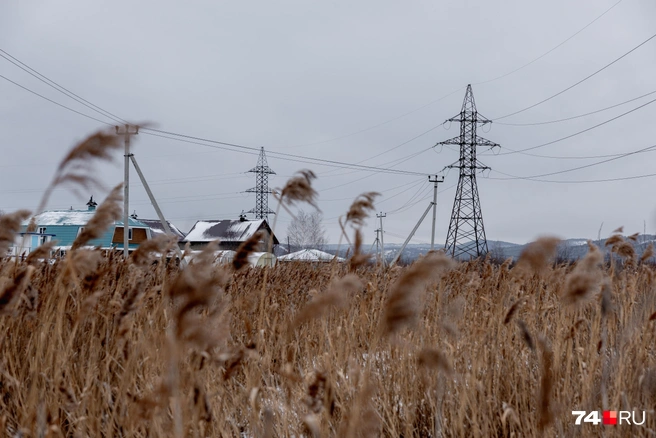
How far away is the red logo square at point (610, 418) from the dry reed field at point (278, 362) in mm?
43

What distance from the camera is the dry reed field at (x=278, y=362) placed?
4.56 feet

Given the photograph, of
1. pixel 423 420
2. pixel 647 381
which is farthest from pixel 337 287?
pixel 423 420

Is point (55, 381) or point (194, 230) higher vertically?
point (194, 230)

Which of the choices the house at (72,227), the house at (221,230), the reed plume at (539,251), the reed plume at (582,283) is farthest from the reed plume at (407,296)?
the house at (72,227)

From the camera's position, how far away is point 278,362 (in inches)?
137

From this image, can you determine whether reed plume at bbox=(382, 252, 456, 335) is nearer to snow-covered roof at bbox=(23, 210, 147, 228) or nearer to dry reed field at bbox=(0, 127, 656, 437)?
dry reed field at bbox=(0, 127, 656, 437)

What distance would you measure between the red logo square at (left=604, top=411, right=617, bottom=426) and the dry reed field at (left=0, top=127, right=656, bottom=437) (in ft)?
0.14

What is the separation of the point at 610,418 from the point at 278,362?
1.98 metres

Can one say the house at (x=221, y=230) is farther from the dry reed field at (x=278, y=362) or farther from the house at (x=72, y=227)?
the dry reed field at (x=278, y=362)

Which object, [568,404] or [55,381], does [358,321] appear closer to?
[568,404]

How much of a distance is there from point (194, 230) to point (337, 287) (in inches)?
1796

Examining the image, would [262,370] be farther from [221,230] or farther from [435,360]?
[221,230]

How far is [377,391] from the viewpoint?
9.32ft

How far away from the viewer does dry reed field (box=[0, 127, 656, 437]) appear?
4.56 ft
